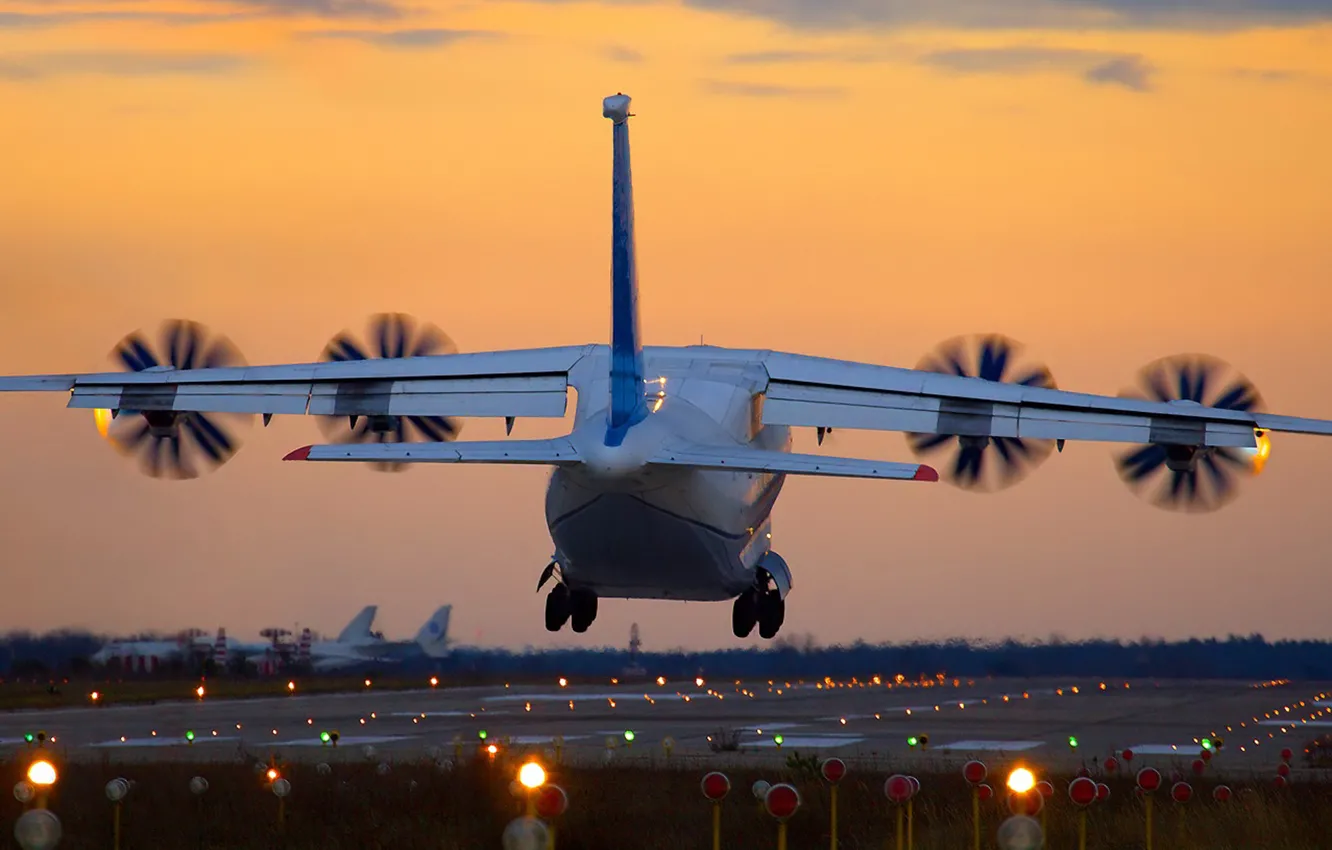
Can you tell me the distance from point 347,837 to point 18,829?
8713mm

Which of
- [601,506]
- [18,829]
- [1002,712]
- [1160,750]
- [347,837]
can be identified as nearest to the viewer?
[18,829]

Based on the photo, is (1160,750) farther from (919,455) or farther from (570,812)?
(570,812)

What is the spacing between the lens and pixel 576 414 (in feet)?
93.4

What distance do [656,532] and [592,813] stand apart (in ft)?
13.1

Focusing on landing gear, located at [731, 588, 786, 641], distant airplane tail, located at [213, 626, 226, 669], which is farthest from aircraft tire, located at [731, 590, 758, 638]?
distant airplane tail, located at [213, 626, 226, 669]

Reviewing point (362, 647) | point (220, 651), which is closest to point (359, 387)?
point (220, 651)

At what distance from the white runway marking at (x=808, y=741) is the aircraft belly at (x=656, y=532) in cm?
810

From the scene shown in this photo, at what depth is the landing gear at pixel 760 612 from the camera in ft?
106

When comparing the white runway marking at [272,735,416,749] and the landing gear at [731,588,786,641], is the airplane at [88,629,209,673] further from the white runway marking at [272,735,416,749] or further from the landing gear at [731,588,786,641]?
the landing gear at [731,588,786,641]

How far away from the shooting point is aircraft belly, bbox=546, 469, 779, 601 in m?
27.0

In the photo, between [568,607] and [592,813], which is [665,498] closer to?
[592,813]

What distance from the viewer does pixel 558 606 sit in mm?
31969

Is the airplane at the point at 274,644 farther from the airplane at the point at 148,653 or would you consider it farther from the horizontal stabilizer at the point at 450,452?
the horizontal stabilizer at the point at 450,452

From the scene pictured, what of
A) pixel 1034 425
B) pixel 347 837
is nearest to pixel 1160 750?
pixel 1034 425
